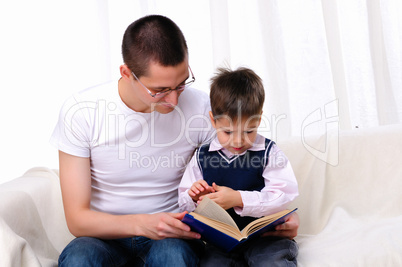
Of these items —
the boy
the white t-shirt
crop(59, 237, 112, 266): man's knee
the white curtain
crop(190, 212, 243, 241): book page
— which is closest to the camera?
crop(190, 212, 243, 241): book page

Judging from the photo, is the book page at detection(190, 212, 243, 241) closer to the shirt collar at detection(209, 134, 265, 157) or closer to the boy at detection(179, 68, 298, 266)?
the boy at detection(179, 68, 298, 266)

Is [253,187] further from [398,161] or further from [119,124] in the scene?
[398,161]

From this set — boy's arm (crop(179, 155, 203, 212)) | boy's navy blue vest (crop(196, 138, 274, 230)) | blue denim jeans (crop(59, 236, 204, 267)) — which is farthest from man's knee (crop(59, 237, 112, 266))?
boy's navy blue vest (crop(196, 138, 274, 230))

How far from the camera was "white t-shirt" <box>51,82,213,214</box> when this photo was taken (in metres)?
1.80

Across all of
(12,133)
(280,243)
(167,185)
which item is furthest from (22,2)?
(280,243)

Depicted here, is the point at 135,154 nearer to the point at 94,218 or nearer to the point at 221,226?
the point at 94,218

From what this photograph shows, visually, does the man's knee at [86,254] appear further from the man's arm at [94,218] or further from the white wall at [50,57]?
the white wall at [50,57]

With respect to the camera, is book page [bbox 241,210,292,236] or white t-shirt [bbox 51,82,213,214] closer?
book page [bbox 241,210,292,236]

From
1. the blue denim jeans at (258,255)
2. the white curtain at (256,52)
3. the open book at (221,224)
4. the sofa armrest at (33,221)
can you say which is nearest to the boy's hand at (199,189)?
the open book at (221,224)

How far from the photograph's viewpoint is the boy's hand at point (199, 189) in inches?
66.5

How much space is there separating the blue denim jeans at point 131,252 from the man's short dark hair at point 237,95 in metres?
0.49

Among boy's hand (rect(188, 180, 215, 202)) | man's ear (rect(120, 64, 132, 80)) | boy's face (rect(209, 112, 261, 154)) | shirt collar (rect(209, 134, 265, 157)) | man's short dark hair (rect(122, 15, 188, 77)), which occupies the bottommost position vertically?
boy's hand (rect(188, 180, 215, 202))

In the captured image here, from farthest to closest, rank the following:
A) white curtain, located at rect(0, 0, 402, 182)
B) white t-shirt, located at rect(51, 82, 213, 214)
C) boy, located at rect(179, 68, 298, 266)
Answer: white curtain, located at rect(0, 0, 402, 182)
white t-shirt, located at rect(51, 82, 213, 214)
boy, located at rect(179, 68, 298, 266)

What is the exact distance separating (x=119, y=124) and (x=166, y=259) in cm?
56
